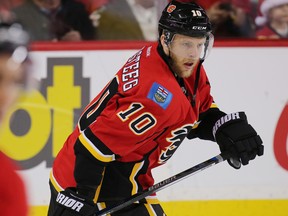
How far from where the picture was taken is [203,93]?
2963 millimetres

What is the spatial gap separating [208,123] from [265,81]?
3.29ft

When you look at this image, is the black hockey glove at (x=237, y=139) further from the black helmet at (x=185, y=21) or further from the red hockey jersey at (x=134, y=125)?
the black helmet at (x=185, y=21)

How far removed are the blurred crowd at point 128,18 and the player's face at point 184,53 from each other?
1204 mm

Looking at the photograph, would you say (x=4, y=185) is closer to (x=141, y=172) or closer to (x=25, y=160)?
(x=141, y=172)

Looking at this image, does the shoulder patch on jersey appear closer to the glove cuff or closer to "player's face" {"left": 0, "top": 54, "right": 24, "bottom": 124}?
the glove cuff

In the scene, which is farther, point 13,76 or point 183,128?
point 183,128

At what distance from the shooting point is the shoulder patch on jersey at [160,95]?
2.63 meters

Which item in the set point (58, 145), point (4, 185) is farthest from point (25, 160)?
point (4, 185)

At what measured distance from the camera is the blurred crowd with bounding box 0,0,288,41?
3963 mm

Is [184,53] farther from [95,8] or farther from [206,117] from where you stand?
[95,8]

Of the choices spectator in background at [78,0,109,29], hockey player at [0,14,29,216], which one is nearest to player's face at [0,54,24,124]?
hockey player at [0,14,29,216]

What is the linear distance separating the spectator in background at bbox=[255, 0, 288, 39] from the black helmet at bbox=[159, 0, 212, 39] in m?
1.23

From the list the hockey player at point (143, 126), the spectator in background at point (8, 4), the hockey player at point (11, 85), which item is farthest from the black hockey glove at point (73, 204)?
the spectator in background at point (8, 4)

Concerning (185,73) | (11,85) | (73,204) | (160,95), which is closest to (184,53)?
(185,73)
